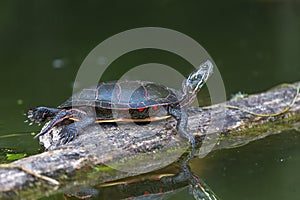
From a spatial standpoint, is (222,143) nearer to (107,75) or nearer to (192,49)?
(107,75)

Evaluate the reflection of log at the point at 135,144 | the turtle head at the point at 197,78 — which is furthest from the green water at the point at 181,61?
the turtle head at the point at 197,78

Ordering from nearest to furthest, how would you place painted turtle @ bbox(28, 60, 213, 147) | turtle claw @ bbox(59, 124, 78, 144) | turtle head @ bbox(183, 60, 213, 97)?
turtle claw @ bbox(59, 124, 78, 144), painted turtle @ bbox(28, 60, 213, 147), turtle head @ bbox(183, 60, 213, 97)

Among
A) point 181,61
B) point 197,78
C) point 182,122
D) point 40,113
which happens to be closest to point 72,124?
point 40,113

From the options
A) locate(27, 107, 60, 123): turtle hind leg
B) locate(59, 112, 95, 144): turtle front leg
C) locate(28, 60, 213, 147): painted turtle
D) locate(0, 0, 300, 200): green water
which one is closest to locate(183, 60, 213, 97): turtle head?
locate(28, 60, 213, 147): painted turtle

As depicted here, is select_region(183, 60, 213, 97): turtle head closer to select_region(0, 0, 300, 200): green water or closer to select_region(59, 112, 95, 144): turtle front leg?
select_region(0, 0, 300, 200): green water

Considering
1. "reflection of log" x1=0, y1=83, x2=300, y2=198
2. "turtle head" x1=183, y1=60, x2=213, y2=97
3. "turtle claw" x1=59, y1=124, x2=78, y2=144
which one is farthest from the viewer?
"turtle head" x1=183, y1=60, x2=213, y2=97

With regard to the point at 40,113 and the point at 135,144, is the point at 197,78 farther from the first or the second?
the point at 40,113

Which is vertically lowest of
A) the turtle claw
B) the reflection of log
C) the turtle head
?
the reflection of log
